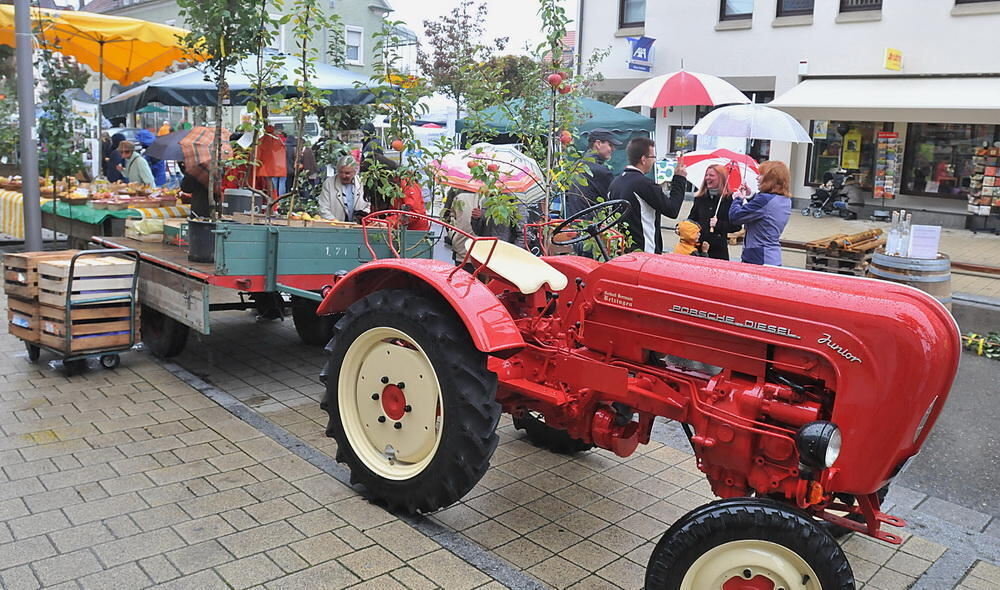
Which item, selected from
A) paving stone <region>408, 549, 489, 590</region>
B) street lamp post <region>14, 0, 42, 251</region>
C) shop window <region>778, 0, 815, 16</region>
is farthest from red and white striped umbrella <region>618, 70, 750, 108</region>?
paving stone <region>408, 549, 489, 590</region>

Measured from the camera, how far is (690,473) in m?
4.50

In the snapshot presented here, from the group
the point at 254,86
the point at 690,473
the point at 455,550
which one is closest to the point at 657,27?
the point at 254,86

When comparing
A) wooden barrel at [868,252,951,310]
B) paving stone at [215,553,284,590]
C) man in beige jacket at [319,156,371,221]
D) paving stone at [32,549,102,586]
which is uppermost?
man in beige jacket at [319,156,371,221]

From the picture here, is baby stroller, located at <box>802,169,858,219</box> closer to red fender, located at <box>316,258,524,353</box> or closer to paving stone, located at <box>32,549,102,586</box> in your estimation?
red fender, located at <box>316,258,524,353</box>

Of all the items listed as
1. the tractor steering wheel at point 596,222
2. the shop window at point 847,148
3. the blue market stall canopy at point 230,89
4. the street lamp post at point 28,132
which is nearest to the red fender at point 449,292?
the tractor steering wheel at point 596,222

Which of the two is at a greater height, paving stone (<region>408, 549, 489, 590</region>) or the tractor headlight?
the tractor headlight

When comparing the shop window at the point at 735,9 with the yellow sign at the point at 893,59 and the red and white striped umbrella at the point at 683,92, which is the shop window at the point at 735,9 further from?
the red and white striped umbrella at the point at 683,92

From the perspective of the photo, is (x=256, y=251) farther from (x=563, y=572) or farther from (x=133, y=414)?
(x=563, y=572)

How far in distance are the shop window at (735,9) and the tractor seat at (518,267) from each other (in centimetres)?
1578

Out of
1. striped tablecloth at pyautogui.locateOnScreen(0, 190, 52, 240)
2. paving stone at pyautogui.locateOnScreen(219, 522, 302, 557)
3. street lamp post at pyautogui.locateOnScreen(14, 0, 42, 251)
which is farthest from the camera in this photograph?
striped tablecloth at pyautogui.locateOnScreen(0, 190, 52, 240)

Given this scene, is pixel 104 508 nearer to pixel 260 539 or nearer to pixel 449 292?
pixel 260 539

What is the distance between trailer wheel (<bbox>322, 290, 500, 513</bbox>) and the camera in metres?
3.53

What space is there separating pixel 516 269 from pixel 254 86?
3.01 meters

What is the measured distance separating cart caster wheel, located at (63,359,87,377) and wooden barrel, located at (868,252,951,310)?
21.3 feet
